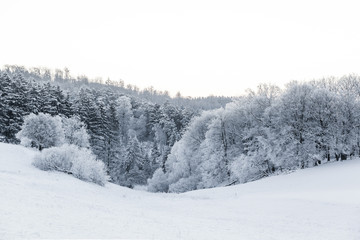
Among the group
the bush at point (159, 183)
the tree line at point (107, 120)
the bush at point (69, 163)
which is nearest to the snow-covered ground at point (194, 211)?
the bush at point (69, 163)

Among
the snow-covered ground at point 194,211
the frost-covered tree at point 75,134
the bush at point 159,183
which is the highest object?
the frost-covered tree at point 75,134

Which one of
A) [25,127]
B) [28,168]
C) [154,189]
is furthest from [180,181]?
[28,168]

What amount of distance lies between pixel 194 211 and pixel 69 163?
16.5 metres

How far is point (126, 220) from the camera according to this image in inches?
604

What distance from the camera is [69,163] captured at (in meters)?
34.6

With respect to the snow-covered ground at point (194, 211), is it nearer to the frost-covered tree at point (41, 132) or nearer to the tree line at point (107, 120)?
the frost-covered tree at point (41, 132)

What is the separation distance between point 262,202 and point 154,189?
132ft

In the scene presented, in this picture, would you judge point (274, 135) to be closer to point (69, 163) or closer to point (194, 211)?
point (194, 211)

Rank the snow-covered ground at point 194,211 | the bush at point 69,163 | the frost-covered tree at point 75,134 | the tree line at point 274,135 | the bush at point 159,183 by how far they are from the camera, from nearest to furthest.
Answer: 1. the snow-covered ground at point 194,211
2. the bush at point 69,163
3. the tree line at point 274,135
4. the frost-covered tree at point 75,134
5. the bush at point 159,183

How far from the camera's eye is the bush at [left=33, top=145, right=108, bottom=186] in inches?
1331

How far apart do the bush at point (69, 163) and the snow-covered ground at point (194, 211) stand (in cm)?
165

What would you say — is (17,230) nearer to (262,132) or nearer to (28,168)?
(28,168)

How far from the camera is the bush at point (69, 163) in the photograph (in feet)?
111

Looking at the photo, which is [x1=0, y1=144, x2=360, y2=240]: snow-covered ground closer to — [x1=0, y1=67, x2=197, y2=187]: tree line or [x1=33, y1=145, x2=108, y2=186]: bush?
[x1=33, y1=145, x2=108, y2=186]: bush
